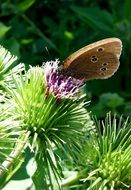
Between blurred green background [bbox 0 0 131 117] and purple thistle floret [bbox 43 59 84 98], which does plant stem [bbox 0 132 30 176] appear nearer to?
purple thistle floret [bbox 43 59 84 98]

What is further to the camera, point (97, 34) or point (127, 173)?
point (97, 34)

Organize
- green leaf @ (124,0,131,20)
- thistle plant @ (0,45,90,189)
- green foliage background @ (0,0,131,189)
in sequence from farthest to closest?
green leaf @ (124,0,131,20) → green foliage background @ (0,0,131,189) → thistle plant @ (0,45,90,189)

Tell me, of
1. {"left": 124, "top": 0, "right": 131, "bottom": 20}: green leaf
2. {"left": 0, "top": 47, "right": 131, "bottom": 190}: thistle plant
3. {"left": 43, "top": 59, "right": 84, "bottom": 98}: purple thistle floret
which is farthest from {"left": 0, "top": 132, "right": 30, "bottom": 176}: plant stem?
{"left": 124, "top": 0, "right": 131, "bottom": 20}: green leaf

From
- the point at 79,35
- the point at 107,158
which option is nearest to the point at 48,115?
the point at 107,158

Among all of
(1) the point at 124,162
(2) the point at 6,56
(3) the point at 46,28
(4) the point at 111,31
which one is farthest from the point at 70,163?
(3) the point at 46,28

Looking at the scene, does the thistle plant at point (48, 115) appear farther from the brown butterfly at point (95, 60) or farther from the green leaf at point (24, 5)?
the green leaf at point (24, 5)

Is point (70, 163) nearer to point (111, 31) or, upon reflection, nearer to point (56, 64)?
point (56, 64)
